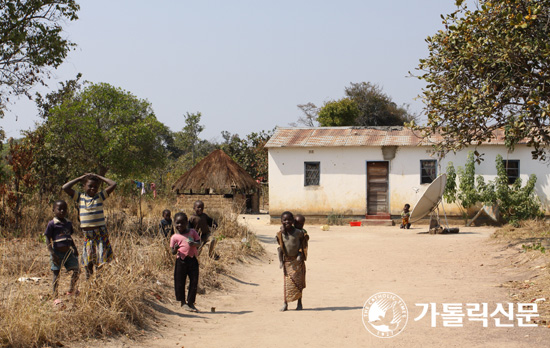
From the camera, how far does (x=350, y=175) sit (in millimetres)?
24719

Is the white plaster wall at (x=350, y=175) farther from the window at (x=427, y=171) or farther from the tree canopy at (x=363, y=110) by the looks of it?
the tree canopy at (x=363, y=110)

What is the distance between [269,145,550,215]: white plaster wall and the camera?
23.5m

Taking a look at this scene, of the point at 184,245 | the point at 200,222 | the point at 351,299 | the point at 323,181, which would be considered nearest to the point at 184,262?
the point at 184,245

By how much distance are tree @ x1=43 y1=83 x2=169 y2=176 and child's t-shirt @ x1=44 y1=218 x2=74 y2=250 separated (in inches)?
417

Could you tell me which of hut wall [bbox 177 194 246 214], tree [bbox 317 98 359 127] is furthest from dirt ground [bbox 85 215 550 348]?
tree [bbox 317 98 359 127]

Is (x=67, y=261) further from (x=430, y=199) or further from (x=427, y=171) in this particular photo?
(x=427, y=171)

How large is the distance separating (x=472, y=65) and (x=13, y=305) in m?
10.4

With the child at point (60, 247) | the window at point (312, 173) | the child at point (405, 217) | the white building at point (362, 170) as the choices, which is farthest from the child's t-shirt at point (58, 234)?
the window at point (312, 173)

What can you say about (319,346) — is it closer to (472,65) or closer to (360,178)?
(472,65)

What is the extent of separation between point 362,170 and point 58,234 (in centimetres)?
1857

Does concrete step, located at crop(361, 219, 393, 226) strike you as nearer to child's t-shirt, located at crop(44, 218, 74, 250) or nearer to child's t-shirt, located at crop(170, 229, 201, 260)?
child's t-shirt, located at crop(170, 229, 201, 260)

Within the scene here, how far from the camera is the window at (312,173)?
25078mm

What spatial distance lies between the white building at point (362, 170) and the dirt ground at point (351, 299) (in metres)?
7.77

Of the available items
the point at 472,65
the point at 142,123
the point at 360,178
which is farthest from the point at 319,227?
the point at 472,65
